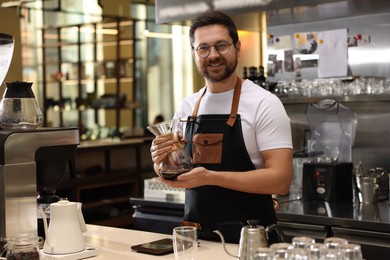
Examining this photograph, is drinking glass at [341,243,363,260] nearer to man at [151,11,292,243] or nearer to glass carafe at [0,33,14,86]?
man at [151,11,292,243]

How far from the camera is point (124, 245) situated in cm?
283

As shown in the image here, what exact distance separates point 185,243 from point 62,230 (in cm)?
59

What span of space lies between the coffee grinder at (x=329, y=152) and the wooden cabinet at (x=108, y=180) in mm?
2903

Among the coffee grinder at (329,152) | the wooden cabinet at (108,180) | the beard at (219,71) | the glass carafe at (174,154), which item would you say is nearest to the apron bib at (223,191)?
the beard at (219,71)

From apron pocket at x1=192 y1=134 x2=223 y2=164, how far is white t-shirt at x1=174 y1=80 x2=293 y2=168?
0.12 metres

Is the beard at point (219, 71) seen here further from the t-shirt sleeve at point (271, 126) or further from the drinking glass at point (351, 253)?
the drinking glass at point (351, 253)

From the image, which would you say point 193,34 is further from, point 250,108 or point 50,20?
point 50,20

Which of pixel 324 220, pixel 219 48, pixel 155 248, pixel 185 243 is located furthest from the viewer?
pixel 324 220

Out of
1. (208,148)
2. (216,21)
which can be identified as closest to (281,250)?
(208,148)

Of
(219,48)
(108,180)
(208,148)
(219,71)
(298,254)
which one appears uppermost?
(219,48)

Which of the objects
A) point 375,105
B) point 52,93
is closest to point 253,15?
point 375,105

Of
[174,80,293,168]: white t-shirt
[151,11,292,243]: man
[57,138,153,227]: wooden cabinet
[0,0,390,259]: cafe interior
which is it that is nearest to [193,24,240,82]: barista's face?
[151,11,292,243]: man

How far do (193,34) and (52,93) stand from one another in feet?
32.0

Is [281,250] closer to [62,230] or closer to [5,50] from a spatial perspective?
[62,230]
